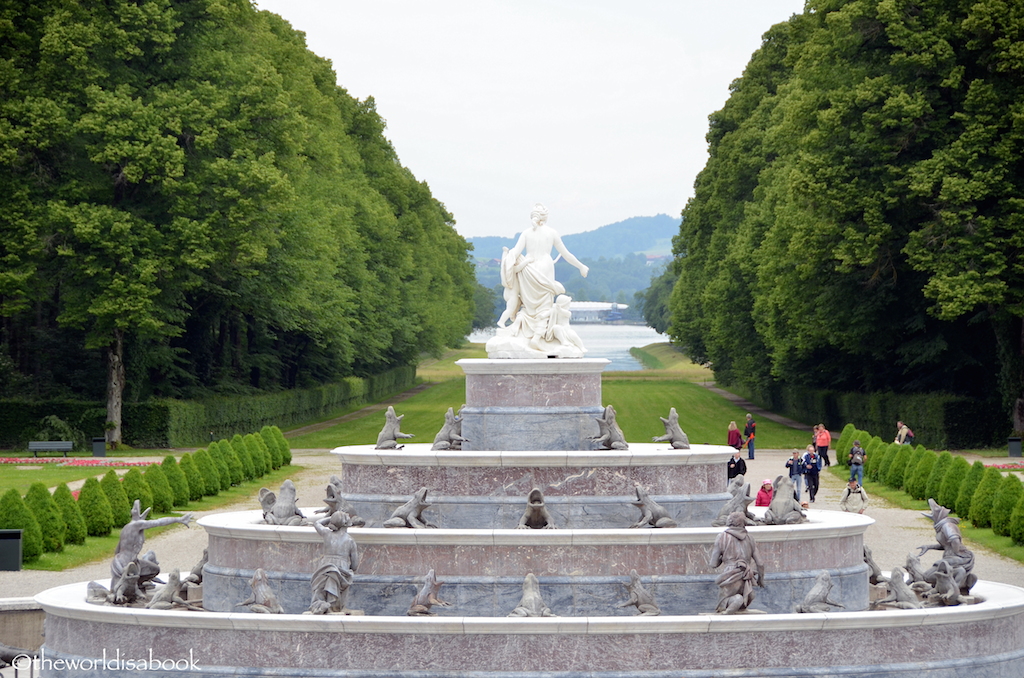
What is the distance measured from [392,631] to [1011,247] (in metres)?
34.4

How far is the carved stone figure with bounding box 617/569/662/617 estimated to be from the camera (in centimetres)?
1886

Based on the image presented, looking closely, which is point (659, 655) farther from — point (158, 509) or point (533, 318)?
point (158, 509)

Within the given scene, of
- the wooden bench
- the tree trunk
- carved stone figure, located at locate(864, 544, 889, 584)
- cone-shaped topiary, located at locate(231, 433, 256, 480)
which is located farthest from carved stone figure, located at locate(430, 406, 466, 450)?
the tree trunk

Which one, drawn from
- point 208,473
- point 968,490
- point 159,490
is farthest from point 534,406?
point 208,473

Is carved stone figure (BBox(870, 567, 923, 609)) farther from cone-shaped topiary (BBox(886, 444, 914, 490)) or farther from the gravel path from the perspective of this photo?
cone-shaped topiary (BBox(886, 444, 914, 490))

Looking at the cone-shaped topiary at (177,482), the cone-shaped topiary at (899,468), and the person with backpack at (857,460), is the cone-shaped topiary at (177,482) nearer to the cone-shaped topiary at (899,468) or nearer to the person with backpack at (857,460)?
the person with backpack at (857,460)

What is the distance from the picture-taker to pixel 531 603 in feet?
60.6

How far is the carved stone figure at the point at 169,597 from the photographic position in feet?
64.1

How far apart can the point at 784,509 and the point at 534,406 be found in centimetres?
589

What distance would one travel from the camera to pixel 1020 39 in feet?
148

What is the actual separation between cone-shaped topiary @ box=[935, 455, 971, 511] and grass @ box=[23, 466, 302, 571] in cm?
1963

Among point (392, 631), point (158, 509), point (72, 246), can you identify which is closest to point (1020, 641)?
point (392, 631)

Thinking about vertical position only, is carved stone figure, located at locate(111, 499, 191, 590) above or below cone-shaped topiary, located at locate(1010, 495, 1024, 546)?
above

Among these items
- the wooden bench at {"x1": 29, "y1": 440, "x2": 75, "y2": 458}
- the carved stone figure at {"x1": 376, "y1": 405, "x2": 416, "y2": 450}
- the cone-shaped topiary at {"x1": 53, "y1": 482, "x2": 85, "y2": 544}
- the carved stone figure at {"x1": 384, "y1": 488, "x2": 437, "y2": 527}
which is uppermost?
the carved stone figure at {"x1": 376, "y1": 405, "x2": 416, "y2": 450}
